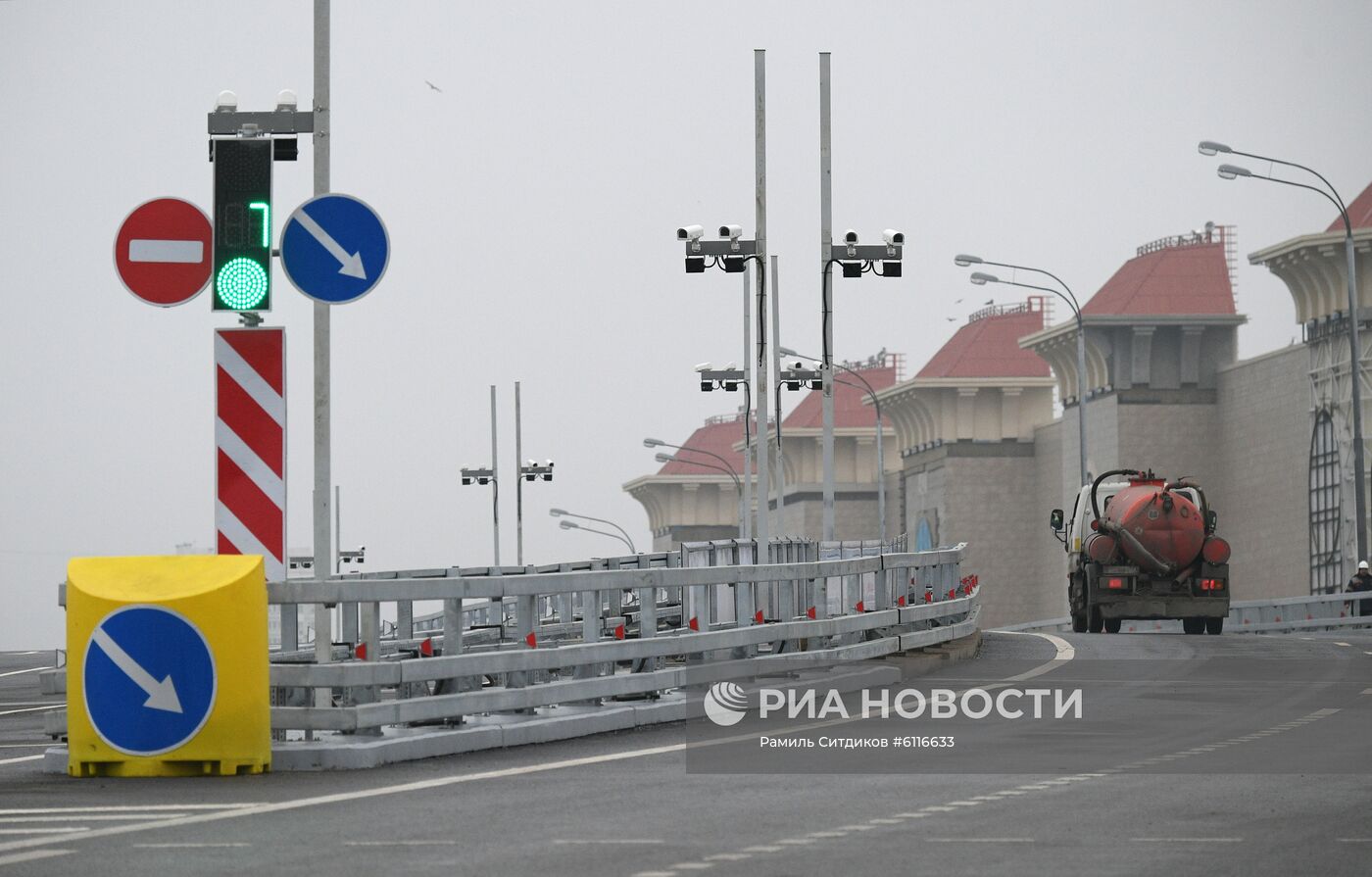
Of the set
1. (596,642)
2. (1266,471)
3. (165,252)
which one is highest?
(1266,471)

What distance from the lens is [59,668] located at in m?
14.3

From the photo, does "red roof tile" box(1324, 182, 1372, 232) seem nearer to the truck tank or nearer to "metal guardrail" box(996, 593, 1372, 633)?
"metal guardrail" box(996, 593, 1372, 633)

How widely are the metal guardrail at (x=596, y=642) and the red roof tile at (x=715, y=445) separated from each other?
134055 mm

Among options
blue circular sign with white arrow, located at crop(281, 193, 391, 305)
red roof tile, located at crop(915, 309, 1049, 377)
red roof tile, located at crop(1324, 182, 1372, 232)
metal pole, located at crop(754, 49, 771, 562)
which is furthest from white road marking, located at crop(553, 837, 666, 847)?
red roof tile, located at crop(915, 309, 1049, 377)

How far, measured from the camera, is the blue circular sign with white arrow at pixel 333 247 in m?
14.6

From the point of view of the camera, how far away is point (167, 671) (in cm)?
1256

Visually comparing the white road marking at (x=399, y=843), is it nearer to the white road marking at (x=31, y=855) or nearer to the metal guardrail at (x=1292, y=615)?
the white road marking at (x=31, y=855)

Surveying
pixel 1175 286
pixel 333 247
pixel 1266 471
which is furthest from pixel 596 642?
pixel 1175 286

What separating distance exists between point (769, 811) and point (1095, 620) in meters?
30.7

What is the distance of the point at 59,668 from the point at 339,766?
2174 mm

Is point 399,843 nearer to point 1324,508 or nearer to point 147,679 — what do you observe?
point 147,679

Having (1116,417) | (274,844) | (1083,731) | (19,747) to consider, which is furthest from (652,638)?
(1116,417)

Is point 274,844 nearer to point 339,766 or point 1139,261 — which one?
point 339,766

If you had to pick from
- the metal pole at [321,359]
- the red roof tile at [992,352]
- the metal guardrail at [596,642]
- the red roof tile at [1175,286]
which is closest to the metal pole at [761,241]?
the metal guardrail at [596,642]
